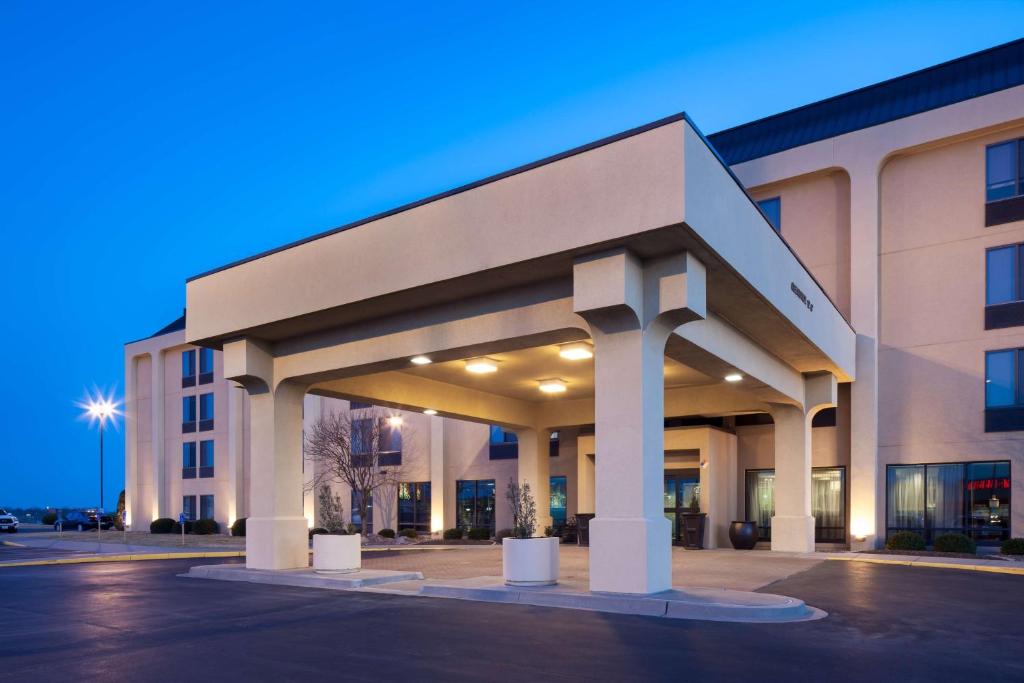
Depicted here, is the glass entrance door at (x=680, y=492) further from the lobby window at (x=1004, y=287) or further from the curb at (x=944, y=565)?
the lobby window at (x=1004, y=287)

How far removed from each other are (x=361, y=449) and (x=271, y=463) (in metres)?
20.7

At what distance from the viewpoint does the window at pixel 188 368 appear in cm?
5128

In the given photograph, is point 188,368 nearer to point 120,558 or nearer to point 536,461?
point 120,558

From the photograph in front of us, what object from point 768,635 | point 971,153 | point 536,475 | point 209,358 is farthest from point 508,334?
point 209,358

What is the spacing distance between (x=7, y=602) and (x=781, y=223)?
24130 mm

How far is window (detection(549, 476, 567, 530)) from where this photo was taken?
34.8 meters

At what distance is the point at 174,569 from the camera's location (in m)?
21.3

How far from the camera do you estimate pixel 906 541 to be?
80.1 feet

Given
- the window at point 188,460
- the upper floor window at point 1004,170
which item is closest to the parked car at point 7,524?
the window at point 188,460

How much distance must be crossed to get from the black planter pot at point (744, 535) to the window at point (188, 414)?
117ft

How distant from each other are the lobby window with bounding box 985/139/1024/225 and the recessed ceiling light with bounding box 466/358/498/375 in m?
15.2

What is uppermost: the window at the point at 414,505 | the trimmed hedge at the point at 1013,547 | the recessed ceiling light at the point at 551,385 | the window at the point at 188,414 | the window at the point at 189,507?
the recessed ceiling light at the point at 551,385

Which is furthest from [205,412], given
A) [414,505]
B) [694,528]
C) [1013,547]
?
[1013,547]

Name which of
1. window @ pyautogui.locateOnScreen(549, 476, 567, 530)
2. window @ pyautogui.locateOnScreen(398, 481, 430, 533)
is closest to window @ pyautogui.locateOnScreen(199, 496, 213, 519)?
window @ pyautogui.locateOnScreen(398, 481, 430, 533)
